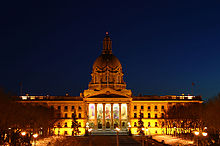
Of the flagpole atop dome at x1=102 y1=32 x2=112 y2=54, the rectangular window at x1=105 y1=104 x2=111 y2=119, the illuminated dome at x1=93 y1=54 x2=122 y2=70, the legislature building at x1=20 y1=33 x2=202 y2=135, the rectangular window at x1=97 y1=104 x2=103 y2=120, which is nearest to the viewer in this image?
the legislature building at x1=20 y1=33 x2=202 y2=135

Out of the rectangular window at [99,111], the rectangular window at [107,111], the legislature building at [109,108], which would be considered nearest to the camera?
the legislature building at [109,108]

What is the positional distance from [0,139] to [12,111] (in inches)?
420

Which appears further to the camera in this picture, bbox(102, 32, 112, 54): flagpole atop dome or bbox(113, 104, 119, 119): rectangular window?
bbox(102, 32, 112, 54): flagpole atop dome

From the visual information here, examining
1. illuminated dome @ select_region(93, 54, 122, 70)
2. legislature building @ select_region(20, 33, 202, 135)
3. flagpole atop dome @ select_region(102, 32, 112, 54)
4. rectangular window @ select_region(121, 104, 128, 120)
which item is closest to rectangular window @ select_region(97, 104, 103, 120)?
legislature building @ select_region(20, 33, 202, 135)

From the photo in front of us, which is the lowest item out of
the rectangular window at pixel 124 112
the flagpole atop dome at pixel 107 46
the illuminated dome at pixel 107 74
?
the rectangular window at pixel 124 112

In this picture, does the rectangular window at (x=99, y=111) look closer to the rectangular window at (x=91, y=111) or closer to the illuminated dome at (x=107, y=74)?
the rectangular window at (x=91, y=111)

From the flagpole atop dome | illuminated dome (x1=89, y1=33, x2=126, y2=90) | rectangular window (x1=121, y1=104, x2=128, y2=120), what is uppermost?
the flagpole atop dome

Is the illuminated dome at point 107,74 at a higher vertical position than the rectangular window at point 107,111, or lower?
higher

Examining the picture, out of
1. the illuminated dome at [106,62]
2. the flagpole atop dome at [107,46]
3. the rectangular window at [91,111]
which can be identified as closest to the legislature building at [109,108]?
the rectangular window at [91,111]

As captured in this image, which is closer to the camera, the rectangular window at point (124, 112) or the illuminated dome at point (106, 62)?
the rectangular window at point (124, 112)

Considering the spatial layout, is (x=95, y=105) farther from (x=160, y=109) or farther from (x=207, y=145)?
(x=207, y=145)

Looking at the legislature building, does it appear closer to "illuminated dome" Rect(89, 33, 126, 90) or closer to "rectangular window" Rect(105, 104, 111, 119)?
"rectangular window" Rect(105, 104, 111, 119)

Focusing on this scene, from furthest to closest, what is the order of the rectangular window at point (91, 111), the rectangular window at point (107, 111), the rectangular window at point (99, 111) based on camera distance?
the rectangular window at point (99, 111) → the rectangular window at point (107, 111) → the rectangular window at point (91, 111)

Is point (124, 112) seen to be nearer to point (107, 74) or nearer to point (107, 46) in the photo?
point (107, 74)
